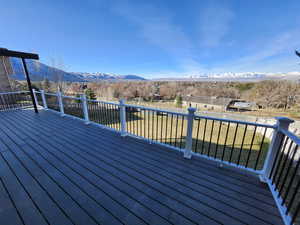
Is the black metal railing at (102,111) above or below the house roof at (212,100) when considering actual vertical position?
above

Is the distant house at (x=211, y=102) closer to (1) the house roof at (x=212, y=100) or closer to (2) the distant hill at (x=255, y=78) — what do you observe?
(1) the house roof at (x=212, y=100)

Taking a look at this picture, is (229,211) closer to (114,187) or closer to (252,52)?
(114,187)

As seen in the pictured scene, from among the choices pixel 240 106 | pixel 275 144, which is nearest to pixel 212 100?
pixel 240 106

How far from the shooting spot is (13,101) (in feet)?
22.7

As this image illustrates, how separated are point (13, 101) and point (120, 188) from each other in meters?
9.42

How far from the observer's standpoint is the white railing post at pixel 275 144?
153cm

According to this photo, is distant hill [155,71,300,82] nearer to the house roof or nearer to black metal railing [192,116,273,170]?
the house roof

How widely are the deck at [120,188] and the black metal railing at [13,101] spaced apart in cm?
557

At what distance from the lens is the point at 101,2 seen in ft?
18.5

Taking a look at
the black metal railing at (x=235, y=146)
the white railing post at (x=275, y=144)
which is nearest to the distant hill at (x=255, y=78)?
the black metal railing at (x=235, y=146)

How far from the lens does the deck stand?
52.3 inches

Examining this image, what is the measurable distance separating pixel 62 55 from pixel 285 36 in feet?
77.2

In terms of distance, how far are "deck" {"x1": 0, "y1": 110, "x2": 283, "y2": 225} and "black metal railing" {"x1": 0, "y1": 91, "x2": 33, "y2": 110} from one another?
18.3ft

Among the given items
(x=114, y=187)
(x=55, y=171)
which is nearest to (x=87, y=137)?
(x=55, y=171)
